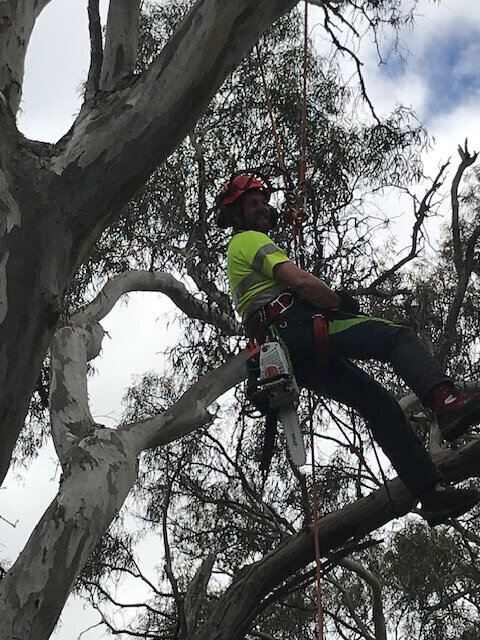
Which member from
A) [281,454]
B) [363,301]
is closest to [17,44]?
[363,301]

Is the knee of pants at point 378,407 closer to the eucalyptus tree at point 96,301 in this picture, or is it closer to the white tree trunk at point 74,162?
the eucalyptus tree at point 96,301

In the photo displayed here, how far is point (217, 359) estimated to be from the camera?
18.4ft

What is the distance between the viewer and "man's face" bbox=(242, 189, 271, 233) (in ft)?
10.1

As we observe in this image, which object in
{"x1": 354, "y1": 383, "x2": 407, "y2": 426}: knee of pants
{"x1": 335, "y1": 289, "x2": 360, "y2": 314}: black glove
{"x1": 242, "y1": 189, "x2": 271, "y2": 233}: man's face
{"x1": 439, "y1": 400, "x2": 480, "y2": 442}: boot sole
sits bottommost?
{"x1": 439, "y1": 400, "x2": 480, "y2": 442}: boot sole

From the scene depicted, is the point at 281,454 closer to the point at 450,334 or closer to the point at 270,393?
the point at 450,334

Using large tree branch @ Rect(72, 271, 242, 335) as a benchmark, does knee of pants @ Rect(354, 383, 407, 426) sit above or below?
below

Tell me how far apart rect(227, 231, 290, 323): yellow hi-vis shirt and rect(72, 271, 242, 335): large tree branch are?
174 centimetres

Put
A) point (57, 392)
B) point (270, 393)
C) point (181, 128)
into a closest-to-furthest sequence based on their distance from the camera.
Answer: point (181, 128), point (270, 393), point (57, 392)

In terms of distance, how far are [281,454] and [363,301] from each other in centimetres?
120

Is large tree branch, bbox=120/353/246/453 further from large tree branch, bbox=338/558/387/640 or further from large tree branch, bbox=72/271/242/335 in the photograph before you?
large tree branch, bbox=338/558/387/640

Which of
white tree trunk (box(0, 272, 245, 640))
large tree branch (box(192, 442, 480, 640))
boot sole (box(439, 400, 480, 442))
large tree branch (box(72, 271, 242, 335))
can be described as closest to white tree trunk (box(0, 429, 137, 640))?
white tree trunk (box(0, 272, 245, 640))

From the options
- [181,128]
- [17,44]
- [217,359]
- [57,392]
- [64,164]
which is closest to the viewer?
[64,164]

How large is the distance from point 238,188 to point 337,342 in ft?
2.23

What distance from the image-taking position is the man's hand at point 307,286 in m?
2.72
